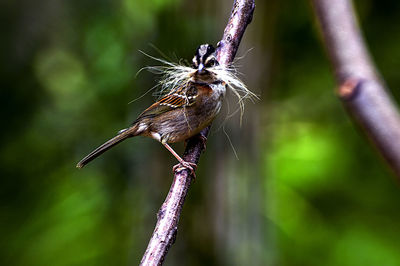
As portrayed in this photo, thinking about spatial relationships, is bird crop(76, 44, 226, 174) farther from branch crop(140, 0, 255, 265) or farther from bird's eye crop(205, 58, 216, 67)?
bird's eye crop(205, 58, 216, 67)

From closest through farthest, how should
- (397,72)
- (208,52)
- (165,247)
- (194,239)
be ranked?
(165,247) → (208,52) → (194,239) → (397,72)

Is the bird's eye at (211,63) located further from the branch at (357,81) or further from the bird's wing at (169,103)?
the branch at (357,81)

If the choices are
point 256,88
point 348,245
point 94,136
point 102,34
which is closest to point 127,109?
point 94,136

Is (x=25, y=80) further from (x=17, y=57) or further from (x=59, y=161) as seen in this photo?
(x=59, y=161)

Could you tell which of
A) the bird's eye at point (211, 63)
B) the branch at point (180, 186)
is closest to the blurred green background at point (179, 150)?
the branch at point (180, 186)

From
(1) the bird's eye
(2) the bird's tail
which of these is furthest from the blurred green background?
(1) the bird's eye

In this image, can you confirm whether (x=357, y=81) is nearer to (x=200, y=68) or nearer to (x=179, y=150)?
(x=200, y=68)

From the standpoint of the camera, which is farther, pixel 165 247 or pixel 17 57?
pixel 17 57
